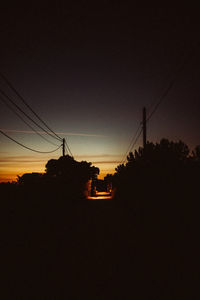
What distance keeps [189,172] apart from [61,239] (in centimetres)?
496

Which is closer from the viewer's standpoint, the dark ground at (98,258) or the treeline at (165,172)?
the dark ground at (98,258)

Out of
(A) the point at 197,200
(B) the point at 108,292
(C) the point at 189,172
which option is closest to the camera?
(B) the point at 108,292

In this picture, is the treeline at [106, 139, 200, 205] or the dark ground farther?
the treeline at [106, 139, 200, 205]

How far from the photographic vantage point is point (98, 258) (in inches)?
247

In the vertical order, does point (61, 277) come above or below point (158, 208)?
below

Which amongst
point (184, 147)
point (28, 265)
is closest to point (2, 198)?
point (28, 265)

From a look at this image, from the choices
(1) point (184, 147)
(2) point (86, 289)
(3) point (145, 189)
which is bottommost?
(2) point (86, 289)

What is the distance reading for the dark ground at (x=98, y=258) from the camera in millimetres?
4473

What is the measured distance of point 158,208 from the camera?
325 inches

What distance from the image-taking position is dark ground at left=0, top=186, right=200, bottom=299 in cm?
447

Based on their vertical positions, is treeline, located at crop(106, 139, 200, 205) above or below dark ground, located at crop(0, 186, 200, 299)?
above

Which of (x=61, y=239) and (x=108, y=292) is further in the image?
(x=61, y=239)

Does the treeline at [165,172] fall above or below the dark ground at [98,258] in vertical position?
above

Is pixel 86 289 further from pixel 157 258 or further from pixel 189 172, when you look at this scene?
pixel 189 172
